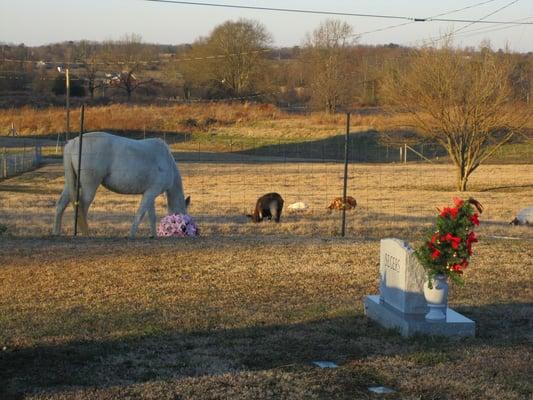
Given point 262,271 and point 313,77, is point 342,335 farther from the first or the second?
point 313,77

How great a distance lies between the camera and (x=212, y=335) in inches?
369

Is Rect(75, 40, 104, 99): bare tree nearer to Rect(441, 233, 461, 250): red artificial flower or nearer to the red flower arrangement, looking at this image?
the red flower arrangement

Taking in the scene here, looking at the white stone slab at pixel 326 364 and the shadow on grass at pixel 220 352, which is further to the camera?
the white stone slab at pixel 326 364

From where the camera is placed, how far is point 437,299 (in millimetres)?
9406

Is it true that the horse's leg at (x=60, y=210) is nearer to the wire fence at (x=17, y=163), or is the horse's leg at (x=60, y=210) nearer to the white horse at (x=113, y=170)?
the white horse at (x=113, y=170)

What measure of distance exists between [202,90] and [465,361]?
282 feet

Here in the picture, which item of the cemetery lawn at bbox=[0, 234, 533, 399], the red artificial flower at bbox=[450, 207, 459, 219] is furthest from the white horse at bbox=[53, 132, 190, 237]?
the red artificial flower at bbox=[450, 207, 459, 219]

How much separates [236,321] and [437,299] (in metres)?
2.24

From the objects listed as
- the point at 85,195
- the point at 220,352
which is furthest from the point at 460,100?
the point at 220,352

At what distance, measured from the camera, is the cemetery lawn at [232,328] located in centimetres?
759

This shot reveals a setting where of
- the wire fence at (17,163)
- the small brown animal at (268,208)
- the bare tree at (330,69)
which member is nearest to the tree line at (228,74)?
the bare tree at (330,69)

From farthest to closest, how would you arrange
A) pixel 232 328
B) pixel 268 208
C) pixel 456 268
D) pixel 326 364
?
pixel 268 208 → pixel 232 328 → pixel 456 268 → pixel 326 364

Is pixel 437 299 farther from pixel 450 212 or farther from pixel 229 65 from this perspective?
pixel 229 65

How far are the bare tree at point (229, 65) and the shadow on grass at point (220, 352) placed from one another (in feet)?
258
